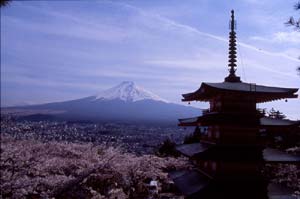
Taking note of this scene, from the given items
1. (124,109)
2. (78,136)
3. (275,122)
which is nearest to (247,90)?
(275,122)

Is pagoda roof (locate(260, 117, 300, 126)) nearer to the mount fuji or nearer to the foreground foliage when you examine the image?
the foreground foliage

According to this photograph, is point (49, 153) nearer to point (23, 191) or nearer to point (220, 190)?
point (23, 191)

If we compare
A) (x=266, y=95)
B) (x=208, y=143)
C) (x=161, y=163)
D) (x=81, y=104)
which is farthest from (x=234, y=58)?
(x=81, y=104)

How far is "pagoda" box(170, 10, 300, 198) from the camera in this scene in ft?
22.0

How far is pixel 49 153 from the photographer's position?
2095 cm

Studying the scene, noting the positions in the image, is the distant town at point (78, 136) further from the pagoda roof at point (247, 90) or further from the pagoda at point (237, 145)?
the pagoda at point (237, 145)

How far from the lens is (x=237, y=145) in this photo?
6.92 meters

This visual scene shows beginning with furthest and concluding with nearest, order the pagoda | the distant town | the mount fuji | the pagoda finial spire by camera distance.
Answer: the mount fuji < the distant town < the pagoda finial spire < the pagoda

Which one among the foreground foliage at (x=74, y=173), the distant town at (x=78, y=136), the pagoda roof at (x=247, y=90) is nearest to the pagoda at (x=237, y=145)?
the pagoda roof at (x=247, y=90)

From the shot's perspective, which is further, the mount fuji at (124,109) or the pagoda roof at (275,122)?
the mount fuji at (124,109)

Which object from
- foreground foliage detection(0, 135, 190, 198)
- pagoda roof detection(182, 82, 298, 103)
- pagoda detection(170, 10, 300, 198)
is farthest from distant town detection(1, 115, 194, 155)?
pagoda detection(170, 10, 300, 198)

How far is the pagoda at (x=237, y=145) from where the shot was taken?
670 centimetres

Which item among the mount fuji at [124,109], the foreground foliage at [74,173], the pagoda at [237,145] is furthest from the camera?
the mount fuji at [124,109]

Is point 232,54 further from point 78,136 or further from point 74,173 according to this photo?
point 78,136
